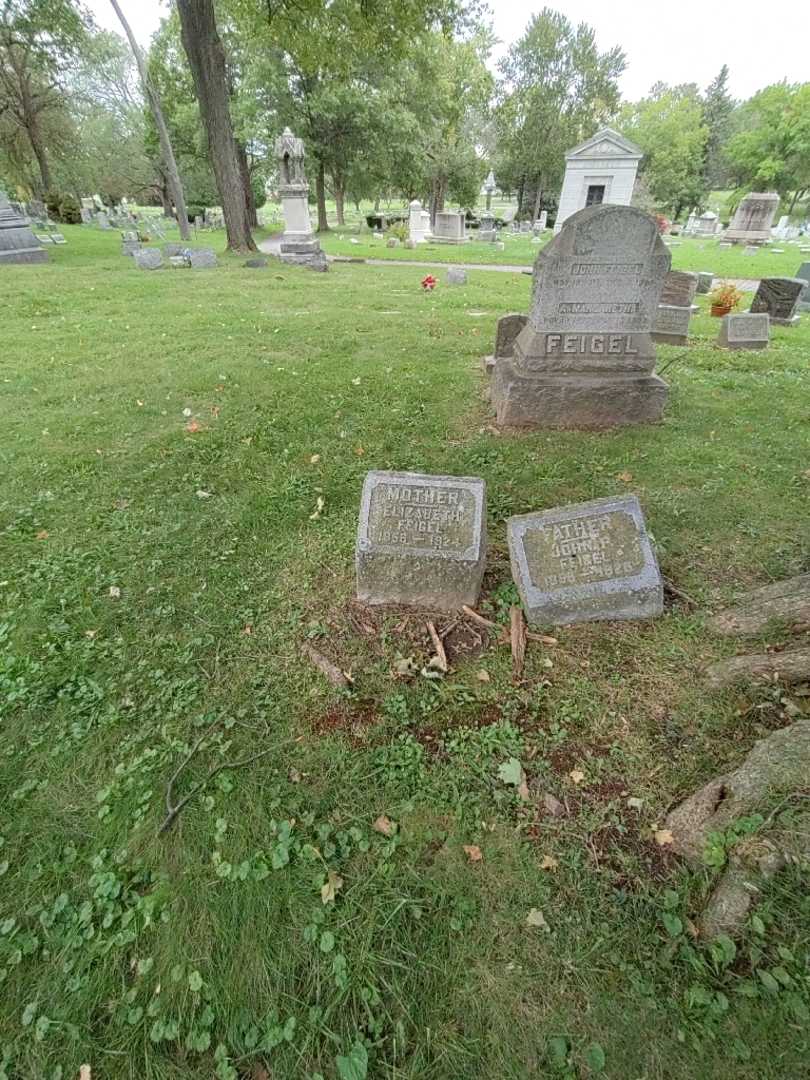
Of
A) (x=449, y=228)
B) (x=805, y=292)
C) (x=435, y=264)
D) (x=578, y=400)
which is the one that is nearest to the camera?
(x=578, y=400)

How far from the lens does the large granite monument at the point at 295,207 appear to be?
16.8 m

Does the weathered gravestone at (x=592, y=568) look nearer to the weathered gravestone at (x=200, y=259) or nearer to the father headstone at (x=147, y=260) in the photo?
the weathered gravestone at (x=200, y=259)

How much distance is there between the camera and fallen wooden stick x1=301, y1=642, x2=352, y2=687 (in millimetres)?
2841

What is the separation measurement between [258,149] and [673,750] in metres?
34.7

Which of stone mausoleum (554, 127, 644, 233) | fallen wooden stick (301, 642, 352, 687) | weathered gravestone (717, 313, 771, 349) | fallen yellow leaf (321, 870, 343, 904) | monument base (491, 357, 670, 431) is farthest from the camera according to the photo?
stone mausoleum (554, 127, 644, 233)

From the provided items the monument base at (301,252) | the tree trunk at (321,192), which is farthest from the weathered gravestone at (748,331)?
the tree trunk at (321,192)

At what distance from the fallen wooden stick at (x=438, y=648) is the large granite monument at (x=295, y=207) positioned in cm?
1677

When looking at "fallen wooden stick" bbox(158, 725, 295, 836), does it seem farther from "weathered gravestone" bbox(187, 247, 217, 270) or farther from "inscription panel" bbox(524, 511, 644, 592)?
"weathered gravestone" bbox(187, 247, 217, 270)

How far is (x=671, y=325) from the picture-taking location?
28.4ft

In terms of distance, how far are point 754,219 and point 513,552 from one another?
36.9m

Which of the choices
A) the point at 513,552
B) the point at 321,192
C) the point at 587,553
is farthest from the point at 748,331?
the point at 321,192

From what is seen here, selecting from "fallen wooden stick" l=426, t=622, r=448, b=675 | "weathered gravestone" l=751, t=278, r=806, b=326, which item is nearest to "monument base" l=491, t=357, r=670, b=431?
"fallen wooden stick" l=426, t=622, r=448, b=675

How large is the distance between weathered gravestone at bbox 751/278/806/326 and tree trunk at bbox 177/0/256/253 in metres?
15.4

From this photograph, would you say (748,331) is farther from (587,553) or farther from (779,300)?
(587,553)
